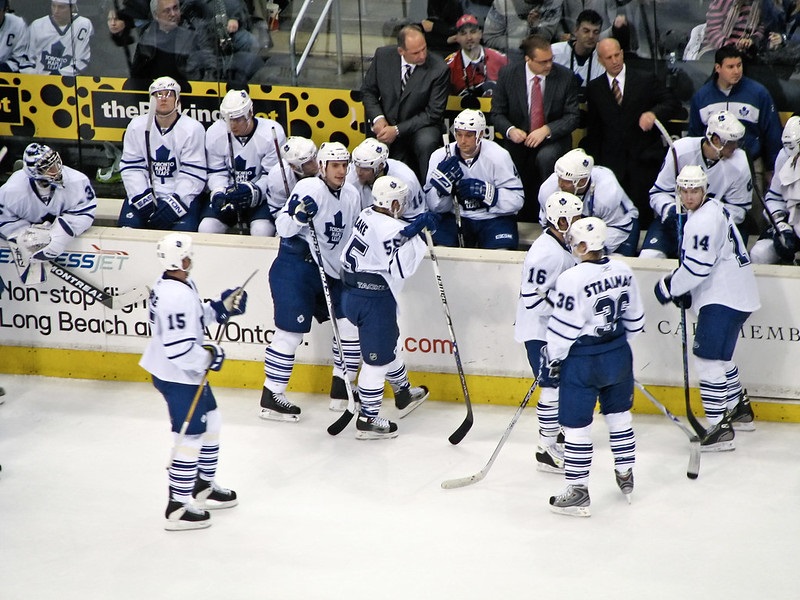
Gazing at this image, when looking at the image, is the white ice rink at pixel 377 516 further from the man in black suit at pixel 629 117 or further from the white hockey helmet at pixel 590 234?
the man in black suit at pixel 629 117

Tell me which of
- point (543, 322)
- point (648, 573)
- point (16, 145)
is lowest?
point (648, 573)

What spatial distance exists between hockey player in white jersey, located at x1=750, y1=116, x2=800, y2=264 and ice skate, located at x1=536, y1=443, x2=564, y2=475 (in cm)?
153

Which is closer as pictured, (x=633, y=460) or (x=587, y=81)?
(x=633, y=460)

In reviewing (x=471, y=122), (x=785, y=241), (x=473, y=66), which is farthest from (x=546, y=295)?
(x=473, y=66)

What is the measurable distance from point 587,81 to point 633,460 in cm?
246

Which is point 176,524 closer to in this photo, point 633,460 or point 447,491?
point 447,491

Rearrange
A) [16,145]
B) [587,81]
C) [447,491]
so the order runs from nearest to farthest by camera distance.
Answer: [447,491]
[587,81]
[16,145]

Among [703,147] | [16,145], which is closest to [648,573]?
[703,147]

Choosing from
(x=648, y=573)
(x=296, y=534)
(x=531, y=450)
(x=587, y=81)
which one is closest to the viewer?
(x=648, y=573)

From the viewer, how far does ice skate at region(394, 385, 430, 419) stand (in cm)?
600

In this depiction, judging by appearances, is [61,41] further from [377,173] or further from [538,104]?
[538,104]

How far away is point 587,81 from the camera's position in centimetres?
665

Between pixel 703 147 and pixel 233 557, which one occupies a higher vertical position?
pixel 703 147

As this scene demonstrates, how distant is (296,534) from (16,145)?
369 centimetres
